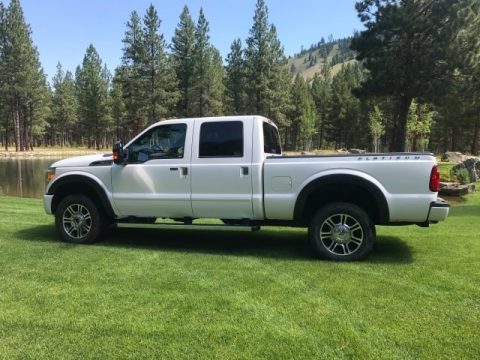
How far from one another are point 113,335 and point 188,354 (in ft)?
2.57

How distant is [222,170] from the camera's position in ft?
22.7

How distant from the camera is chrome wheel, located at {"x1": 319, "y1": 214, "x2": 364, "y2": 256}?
6.59m

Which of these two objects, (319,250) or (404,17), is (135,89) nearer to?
(404,17)

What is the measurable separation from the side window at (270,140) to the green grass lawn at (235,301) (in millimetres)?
1600

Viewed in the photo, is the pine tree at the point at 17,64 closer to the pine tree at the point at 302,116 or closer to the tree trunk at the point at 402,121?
the pine tree at the point at 302,116

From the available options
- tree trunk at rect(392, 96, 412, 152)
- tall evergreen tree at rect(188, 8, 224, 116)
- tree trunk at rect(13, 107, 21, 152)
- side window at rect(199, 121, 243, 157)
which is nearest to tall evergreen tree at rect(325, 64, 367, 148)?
tall evergreen tree at rect(188, 8, 224, 116)

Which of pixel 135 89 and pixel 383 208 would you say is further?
pixel 135 89

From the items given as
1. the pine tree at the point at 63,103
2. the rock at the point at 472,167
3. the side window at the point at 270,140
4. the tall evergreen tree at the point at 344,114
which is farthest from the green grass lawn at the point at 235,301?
the pine tree at the point at 63,103

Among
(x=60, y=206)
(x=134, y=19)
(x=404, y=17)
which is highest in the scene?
(x=134, y=19)

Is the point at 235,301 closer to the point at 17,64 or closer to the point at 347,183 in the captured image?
the point at 347,183

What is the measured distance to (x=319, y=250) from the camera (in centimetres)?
661

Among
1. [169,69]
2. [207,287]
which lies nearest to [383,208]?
[207,287]

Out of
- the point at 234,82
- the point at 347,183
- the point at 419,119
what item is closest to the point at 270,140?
the point at 347,183

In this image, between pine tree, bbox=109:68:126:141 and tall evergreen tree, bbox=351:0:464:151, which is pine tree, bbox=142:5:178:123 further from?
tall evergreen tree, bbox=351:0:464:151
